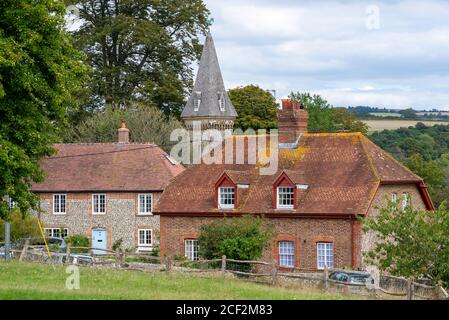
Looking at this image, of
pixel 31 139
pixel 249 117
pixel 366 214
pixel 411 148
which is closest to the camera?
pixel 31 139

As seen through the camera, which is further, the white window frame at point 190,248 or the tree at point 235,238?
the white window frame at point 190,248

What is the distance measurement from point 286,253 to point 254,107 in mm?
49089

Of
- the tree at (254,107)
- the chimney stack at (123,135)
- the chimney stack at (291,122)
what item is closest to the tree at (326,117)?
the tree at (254,107)

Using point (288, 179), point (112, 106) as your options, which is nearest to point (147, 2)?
point (112, 106)

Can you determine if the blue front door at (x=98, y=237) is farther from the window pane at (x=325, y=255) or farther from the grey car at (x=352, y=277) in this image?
the grey car at (x=352, y=277)

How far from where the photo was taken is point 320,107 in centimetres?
10181

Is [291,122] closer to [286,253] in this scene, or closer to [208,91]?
[286,253]

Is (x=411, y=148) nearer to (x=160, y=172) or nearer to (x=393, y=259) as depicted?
(x=160, y=172)

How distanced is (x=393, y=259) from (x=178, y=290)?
11423mm

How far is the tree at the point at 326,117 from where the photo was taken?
9670 cm

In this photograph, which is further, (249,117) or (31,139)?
(249,117)

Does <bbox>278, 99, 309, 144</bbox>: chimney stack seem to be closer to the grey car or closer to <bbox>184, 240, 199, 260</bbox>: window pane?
<bbox>184, 240, 199, 260</bbox>: window pane

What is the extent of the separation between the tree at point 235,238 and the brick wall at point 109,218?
16177 millimetres

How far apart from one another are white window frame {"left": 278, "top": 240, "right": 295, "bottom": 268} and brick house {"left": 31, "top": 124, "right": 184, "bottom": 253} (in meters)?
15.5
